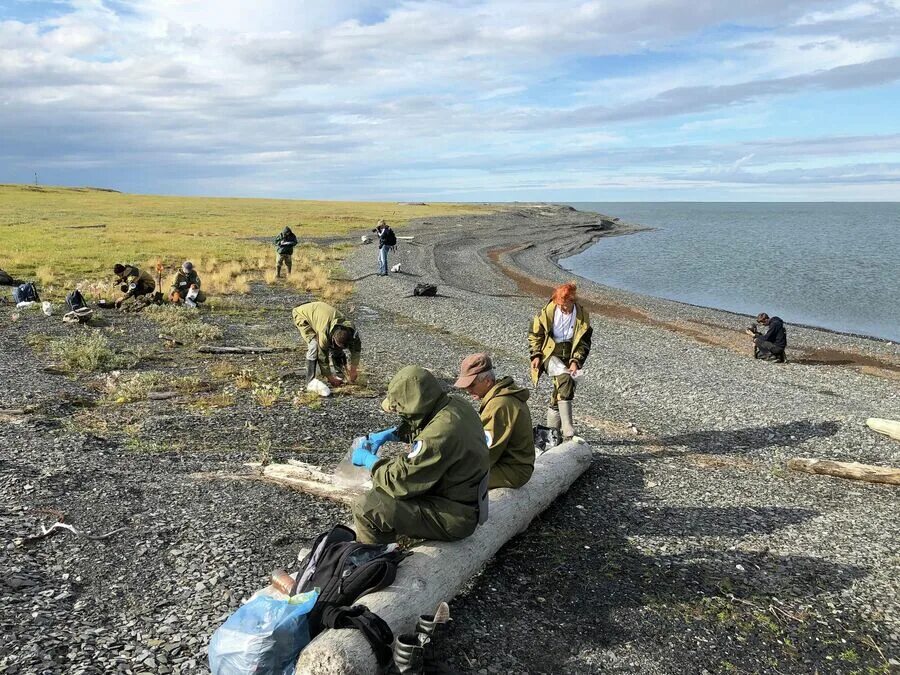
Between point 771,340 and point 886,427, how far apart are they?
820cm

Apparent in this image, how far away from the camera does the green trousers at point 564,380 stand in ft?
33.0

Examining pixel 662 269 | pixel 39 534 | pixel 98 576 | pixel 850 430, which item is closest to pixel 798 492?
pixel 850 430

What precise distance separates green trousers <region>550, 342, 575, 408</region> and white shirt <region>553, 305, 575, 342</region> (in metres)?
0.09

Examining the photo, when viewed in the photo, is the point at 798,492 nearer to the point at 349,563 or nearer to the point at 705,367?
the point at 349,563

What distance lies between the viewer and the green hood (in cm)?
561

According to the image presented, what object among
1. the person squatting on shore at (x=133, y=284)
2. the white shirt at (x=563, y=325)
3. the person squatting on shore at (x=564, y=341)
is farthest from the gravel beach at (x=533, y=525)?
the person squatting on shore at (x=133, y=284)

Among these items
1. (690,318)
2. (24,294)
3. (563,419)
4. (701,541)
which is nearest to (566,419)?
(563,419)

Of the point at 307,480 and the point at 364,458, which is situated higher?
the point at 364,458

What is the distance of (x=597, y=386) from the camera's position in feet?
52.7

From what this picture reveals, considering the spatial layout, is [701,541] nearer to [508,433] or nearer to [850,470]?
[508,433]

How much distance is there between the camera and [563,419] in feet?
33.5

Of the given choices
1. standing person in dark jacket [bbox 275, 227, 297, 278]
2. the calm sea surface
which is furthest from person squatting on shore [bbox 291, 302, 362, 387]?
the calm sea surface

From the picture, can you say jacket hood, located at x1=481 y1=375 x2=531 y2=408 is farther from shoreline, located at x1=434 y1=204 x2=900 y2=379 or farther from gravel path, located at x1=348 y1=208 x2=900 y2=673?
shoreline, located at x1=434 y1=204 x2=900 y2=379

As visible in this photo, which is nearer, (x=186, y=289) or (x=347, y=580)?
(x=347, y=580)
